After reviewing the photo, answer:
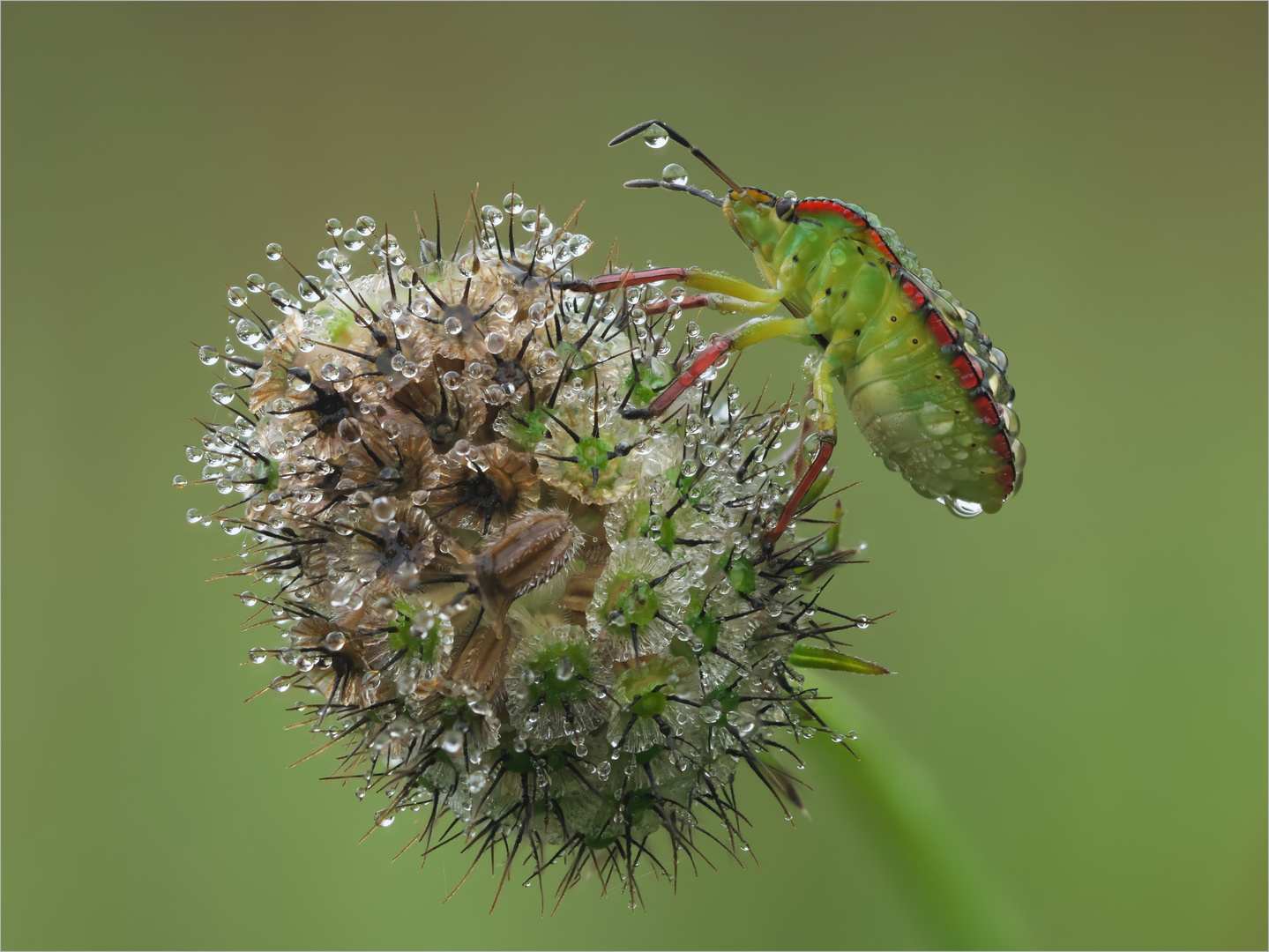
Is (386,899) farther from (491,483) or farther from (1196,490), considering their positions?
(1196,490)

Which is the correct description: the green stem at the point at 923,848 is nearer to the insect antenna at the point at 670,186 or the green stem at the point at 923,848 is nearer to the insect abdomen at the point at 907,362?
the insect abdomen at the point at 907,362

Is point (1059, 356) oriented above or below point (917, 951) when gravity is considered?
above

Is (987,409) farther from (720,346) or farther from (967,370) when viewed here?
(720,346)

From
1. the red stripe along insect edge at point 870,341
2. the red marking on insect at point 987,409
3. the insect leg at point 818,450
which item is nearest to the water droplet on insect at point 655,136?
the red stripe along insect edge at point 870,341

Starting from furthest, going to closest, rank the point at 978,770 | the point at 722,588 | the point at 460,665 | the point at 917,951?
the point at 978,770
the point at 917,951
the point at 722,588
the point at 460,665

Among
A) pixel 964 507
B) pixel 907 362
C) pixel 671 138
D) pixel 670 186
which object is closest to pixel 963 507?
pixel 964 507

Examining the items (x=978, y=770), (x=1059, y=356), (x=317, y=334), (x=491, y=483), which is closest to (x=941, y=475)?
(x=491, y=483)
